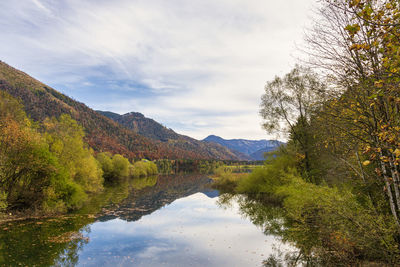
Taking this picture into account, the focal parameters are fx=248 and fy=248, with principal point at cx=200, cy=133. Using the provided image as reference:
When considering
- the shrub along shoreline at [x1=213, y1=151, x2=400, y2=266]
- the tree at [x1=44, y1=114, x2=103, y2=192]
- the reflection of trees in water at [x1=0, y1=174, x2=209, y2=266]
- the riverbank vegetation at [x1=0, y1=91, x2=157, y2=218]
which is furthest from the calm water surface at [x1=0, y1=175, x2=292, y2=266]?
the tree at [x1=44, y1=114, x2=103, y2=192]

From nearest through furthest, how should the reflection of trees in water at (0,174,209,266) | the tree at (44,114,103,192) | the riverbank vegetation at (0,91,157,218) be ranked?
the reflection of trees in water at (0,174,209,266) → the riverbank vegetation at (0,91,157,218) → the tree at (44,114,103,192)

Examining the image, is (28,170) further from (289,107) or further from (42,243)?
(289,107)

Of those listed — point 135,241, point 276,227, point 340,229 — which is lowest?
point 135,241

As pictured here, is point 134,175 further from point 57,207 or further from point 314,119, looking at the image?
point 314,119

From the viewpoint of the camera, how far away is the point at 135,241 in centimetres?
1891

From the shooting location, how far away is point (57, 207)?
27.1m

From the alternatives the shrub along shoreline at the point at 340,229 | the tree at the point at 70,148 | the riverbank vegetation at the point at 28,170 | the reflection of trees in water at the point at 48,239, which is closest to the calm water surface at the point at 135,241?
the reflection of trees in water at the point at 48,239

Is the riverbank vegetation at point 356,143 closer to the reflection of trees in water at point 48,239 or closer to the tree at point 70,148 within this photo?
the reflection of trees in water at point 48,239

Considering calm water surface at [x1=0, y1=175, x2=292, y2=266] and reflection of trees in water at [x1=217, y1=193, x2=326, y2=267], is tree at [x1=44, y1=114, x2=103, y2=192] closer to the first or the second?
calm water surface at [x1=0, y1=175, x2=292, y2=266]

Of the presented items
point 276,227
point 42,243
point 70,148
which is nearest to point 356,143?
point 276,227

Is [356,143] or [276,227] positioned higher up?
[356,143]

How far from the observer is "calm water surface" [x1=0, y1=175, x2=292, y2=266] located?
47.6 ft

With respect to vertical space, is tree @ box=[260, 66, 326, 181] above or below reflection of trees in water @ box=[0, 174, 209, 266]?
above

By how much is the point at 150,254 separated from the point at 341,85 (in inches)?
566
